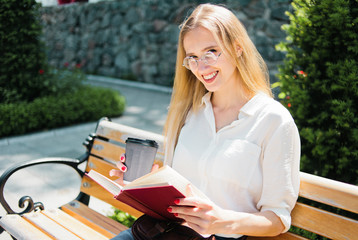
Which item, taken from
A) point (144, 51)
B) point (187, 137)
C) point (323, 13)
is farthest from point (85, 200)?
point (144, 51)

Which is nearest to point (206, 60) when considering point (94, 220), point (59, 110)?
point (94, 220)

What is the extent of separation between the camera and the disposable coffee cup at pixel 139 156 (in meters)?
1.51

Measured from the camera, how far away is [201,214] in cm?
127

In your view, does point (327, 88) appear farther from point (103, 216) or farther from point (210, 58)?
point (103, 216)

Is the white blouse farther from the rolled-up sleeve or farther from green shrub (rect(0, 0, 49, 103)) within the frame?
green shrub (rect(0, 0, 49, 103))

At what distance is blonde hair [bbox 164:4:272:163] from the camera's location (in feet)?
5.29

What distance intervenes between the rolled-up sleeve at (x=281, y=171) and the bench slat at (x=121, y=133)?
931 mm

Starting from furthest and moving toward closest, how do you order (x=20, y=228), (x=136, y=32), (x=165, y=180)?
(x=136, y=32) → (x=20, y=228) → (x=165, y=180)

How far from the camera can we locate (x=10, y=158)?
4379 mm

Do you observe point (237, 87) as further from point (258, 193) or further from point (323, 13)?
point (323, 13)

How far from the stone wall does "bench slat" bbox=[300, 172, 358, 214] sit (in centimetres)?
638

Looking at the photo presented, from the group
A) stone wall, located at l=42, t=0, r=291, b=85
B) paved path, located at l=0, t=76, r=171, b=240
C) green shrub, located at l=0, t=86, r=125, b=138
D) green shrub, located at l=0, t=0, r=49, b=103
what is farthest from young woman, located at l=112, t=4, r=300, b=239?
stone wall, located at l=42, t=0, r=291, b=85

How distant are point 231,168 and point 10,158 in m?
3.66

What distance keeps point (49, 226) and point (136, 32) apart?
351 inches
